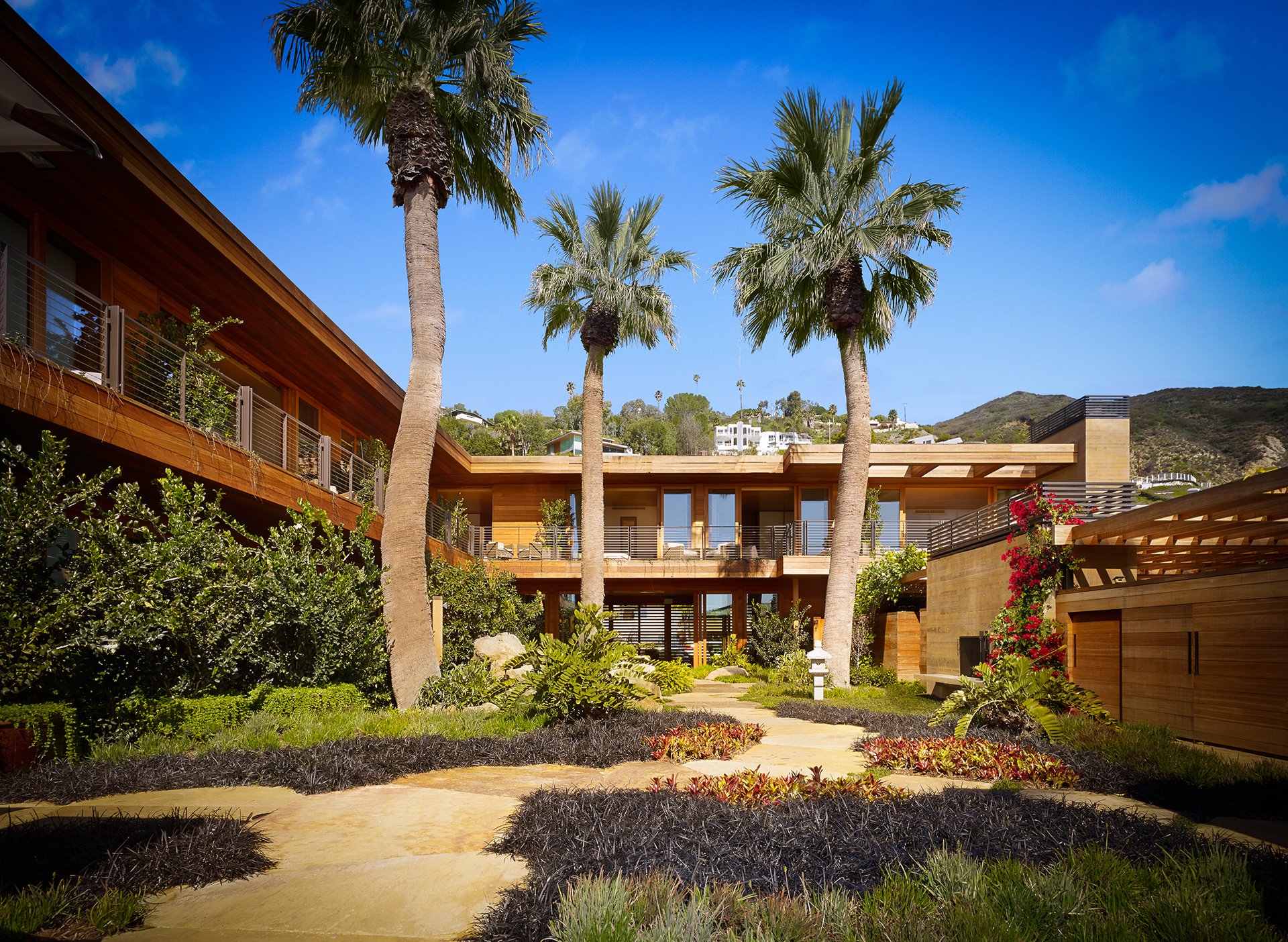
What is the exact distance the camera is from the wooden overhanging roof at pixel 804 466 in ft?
83.7

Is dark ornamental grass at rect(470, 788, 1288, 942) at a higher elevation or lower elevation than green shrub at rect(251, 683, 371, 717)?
higher

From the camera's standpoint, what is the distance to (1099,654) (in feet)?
34.9

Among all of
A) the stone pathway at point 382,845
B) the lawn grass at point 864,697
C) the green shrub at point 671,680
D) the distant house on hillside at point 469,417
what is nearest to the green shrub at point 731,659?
the green shrub at point 671,680

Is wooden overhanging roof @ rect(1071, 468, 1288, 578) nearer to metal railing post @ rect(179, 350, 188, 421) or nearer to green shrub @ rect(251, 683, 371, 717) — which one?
green shrub @ rect(251, 683, 371, 717)

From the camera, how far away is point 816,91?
16938 mm

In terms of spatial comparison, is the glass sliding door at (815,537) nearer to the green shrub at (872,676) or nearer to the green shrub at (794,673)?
the green shrub at (872,676)

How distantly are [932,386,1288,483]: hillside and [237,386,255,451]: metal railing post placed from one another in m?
37.9

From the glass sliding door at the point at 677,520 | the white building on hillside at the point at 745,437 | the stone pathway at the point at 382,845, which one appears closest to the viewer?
the stone pathway at the point at 382,845

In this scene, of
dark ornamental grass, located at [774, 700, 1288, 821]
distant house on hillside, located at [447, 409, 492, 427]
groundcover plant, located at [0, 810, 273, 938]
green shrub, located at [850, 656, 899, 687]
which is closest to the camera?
groundcover plant, located at [0, 810, 273, 938]

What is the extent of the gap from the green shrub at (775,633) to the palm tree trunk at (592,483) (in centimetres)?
598

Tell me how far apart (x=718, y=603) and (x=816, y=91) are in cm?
1834

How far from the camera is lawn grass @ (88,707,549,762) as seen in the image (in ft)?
25.5

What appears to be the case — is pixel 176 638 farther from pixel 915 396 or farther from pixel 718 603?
pixel 915 396

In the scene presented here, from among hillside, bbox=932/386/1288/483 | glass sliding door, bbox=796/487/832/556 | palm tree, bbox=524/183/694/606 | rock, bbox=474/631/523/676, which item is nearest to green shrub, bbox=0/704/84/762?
rock, bbox=474/631/523/676
